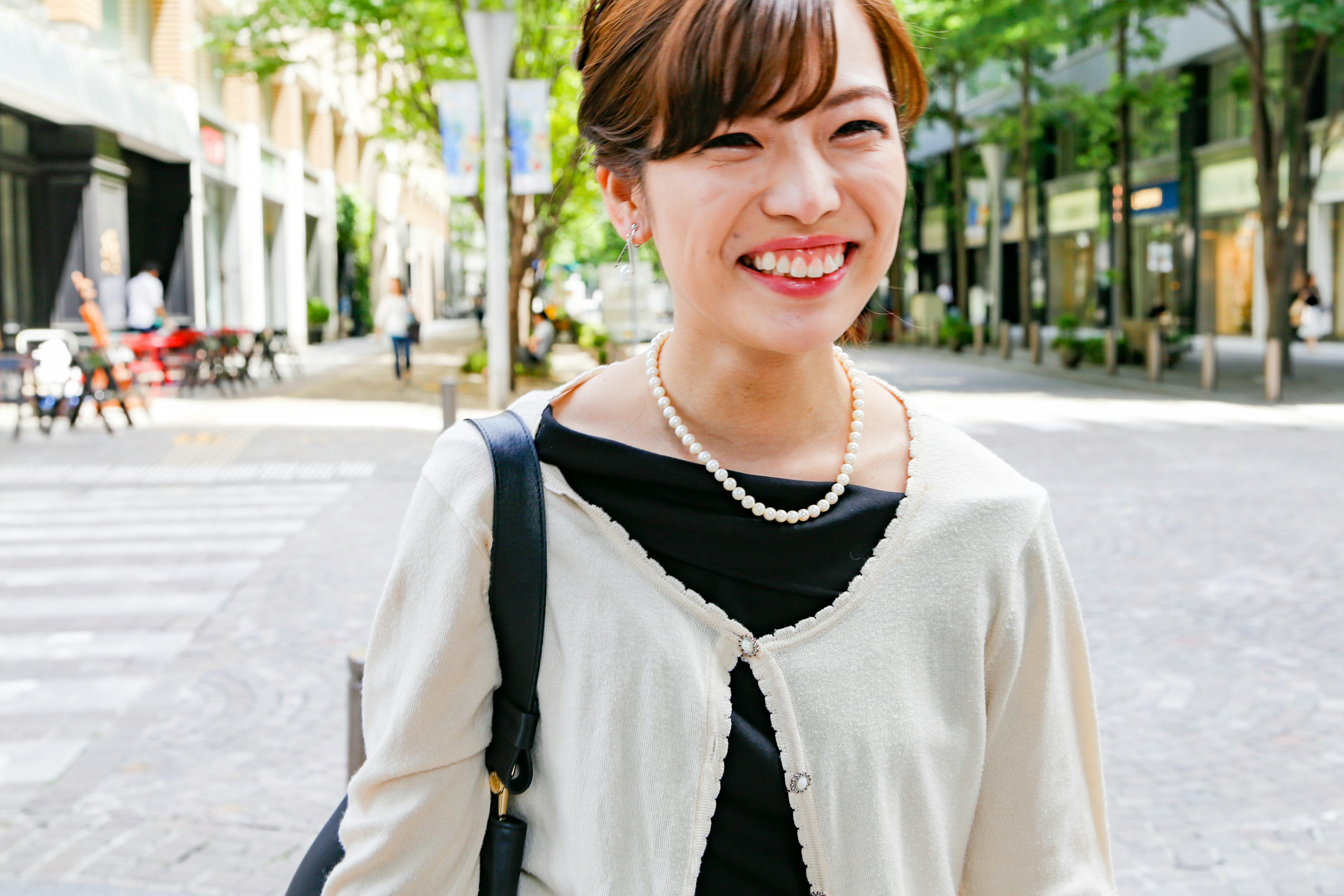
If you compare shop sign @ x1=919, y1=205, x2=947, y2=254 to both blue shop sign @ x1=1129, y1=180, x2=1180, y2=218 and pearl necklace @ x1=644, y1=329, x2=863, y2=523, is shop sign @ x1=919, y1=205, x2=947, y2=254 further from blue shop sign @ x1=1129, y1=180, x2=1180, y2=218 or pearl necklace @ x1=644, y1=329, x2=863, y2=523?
pearl necklace @ x1=644, y1=329, x2=863, y2=523

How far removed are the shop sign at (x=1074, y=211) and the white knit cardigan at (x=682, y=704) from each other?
42.4m

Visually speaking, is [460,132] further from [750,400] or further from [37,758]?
[750,400]

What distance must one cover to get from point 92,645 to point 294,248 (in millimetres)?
34042

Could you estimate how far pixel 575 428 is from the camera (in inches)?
60.9

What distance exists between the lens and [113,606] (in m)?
7.57

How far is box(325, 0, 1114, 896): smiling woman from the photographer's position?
1.42 meters

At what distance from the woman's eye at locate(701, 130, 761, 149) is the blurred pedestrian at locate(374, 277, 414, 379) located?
22.6 meters

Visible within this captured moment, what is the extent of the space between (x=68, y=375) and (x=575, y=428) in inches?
626

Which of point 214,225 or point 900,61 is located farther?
point 214,225

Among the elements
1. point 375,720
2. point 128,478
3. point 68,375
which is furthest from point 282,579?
point 68,375

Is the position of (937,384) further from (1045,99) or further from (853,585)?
(853,585)

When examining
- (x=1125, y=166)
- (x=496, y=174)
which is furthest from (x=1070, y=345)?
Answer: (x=496, y=174)

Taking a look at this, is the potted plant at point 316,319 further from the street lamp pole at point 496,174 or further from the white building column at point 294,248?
the street lamp pole at point 496,174

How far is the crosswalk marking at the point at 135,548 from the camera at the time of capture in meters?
8.97
